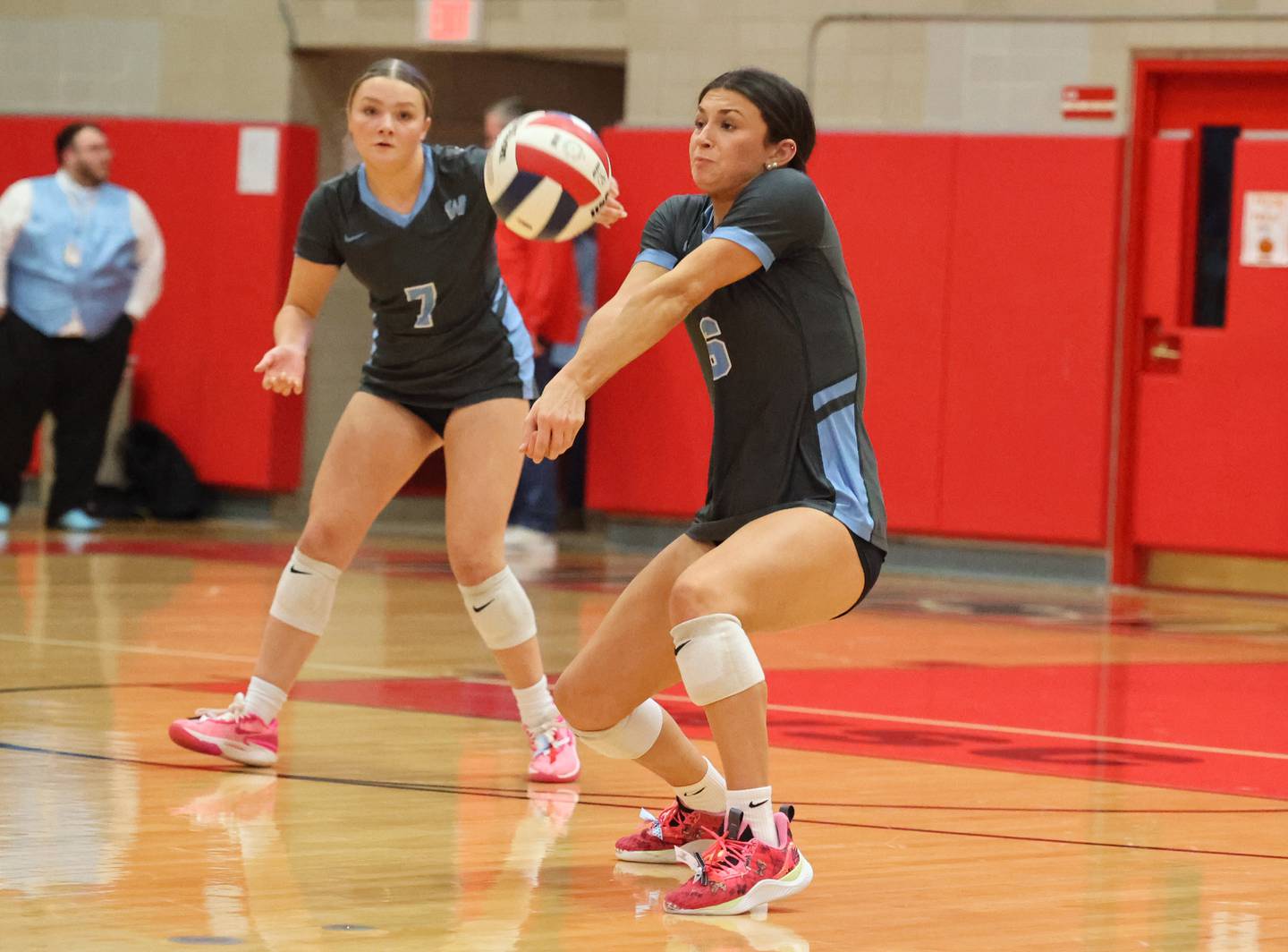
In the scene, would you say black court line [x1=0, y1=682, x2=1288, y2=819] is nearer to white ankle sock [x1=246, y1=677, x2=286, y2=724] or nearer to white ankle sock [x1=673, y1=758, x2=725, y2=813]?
white ankle sock [x1=246, y1=677, x2=286, y2=724]

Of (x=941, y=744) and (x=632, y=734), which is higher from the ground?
(x=632, y=734)

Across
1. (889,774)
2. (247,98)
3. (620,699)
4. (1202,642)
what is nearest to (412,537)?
(247,98)

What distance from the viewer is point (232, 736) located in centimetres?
543

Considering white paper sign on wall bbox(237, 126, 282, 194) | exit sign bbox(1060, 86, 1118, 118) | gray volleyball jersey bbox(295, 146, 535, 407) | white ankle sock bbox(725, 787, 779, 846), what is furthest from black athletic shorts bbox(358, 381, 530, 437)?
white paper sign on wall bbox(237, 126, 282, 194)

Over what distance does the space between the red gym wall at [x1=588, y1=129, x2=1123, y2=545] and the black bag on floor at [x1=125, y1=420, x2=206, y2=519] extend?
3.17 meters

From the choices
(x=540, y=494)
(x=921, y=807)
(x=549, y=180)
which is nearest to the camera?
(x=549, y=180)

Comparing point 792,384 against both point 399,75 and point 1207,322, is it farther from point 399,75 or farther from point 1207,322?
Result: point 1207,322

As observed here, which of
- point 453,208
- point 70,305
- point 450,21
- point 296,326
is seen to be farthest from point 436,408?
point 450,21

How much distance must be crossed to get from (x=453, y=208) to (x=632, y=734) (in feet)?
5.78

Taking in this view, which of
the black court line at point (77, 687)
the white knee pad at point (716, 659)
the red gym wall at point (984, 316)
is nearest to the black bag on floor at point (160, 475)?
the red gym wall at point (984, 316)

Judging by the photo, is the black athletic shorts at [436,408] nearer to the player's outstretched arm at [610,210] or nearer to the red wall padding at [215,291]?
the player's outstretched arm at [610,210]

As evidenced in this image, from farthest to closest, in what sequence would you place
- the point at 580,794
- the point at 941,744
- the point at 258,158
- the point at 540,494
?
1. the point at 258,158
2. the point at 540,494
3. the point at 941,744
4. the point at 580,794

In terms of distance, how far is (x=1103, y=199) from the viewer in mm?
11352

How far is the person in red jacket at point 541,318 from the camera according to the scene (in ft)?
40.2
